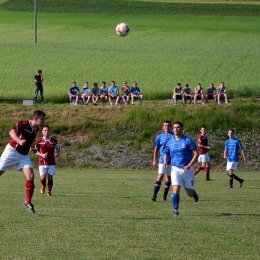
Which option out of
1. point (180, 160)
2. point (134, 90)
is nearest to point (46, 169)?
point (180, 160)

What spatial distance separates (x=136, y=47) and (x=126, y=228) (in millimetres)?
48493

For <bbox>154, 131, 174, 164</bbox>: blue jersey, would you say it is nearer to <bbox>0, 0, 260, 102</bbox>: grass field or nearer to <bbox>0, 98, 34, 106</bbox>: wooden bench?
<bbox>0, 98, 34, 106</bbox>: wooden bench

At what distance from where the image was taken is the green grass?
9023 mm

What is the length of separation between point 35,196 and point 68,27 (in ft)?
171

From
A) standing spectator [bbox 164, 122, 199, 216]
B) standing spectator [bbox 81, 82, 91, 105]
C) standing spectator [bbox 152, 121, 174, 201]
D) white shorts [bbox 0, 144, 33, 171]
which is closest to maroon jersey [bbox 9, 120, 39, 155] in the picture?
white shorts [bbox 0, 144, 33, 171]

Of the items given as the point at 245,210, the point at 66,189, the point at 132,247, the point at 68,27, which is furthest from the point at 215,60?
the point at 132,247

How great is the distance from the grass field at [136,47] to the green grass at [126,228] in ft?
87.0

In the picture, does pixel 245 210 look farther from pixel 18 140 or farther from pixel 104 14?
pixel 104 14

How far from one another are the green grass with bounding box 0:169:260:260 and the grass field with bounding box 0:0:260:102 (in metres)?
26.5

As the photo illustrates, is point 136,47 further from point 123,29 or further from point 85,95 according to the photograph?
point 123,29

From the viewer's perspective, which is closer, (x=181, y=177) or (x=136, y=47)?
(x=181, y=177)

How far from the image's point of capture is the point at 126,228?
10.9 m

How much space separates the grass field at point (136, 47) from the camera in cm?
4712

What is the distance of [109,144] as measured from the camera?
35031 mm
